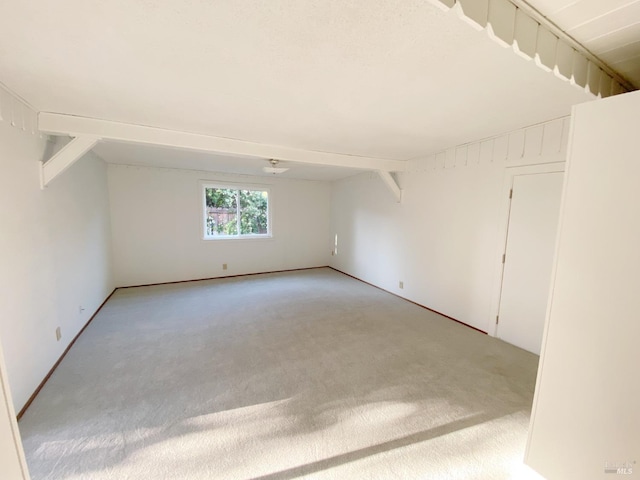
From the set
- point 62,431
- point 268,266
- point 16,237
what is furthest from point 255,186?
point 62,431

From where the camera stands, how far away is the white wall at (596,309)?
3.25 feet

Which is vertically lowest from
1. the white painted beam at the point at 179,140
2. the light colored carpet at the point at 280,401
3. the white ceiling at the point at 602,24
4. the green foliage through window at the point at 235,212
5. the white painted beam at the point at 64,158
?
the light colored carpet at the point at 280,401

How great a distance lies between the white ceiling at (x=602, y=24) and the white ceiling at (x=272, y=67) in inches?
A: 4.0

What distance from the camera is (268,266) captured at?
18.6 feet

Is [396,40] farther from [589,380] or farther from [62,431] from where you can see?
[62,431]

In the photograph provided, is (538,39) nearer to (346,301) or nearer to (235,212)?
(346,301)

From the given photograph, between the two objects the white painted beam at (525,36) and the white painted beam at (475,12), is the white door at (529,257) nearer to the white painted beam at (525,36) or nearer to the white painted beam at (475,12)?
the white painted beam at (525,36)

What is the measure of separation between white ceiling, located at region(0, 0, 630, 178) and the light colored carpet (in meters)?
2.15

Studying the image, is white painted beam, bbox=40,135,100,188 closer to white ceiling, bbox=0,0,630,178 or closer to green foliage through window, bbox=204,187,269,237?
white ceiling, bbox=0,0,630,178

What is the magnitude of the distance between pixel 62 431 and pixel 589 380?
2.87 meters

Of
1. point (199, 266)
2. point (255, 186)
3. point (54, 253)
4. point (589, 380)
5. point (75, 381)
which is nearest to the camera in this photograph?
point (589, 380)

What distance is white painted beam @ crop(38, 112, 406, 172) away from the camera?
218 cm

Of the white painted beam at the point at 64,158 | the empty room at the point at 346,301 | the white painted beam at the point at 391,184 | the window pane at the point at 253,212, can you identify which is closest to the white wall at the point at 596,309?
the empty room at the point at 346,301

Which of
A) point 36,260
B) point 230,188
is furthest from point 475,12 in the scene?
point 230,188
